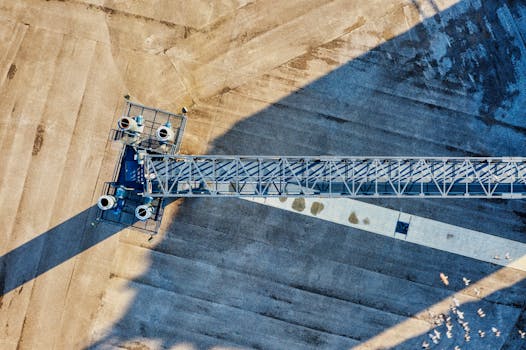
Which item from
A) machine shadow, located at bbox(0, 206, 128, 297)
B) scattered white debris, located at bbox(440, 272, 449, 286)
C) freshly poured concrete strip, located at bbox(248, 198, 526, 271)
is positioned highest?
freshly poured concrete strip, located at bbox(248, 198, 526, 271)

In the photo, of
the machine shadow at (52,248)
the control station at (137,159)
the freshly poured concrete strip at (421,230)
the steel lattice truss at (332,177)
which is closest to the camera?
the steel lattice truss at (332,177)

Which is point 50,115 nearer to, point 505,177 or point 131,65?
point 131,65

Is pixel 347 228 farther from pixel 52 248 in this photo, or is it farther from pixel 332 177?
pixel 52 248

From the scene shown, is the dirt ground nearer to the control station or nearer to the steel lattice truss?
the control station

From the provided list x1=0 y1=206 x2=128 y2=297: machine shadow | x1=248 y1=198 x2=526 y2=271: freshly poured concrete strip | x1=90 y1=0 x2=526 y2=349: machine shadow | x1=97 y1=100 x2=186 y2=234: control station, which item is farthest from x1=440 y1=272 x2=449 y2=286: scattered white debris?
x1=0 y1=206 x2=128 y2=297: machine shadow

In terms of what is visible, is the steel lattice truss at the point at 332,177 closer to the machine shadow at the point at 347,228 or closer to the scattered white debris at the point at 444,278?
the machine shadow at the point at 347,228

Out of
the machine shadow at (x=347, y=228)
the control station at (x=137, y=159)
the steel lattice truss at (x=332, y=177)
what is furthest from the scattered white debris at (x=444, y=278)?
the control station at (x=137, y=159)

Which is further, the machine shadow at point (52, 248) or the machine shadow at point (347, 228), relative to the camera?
the machine shadow at point (347, 228)
